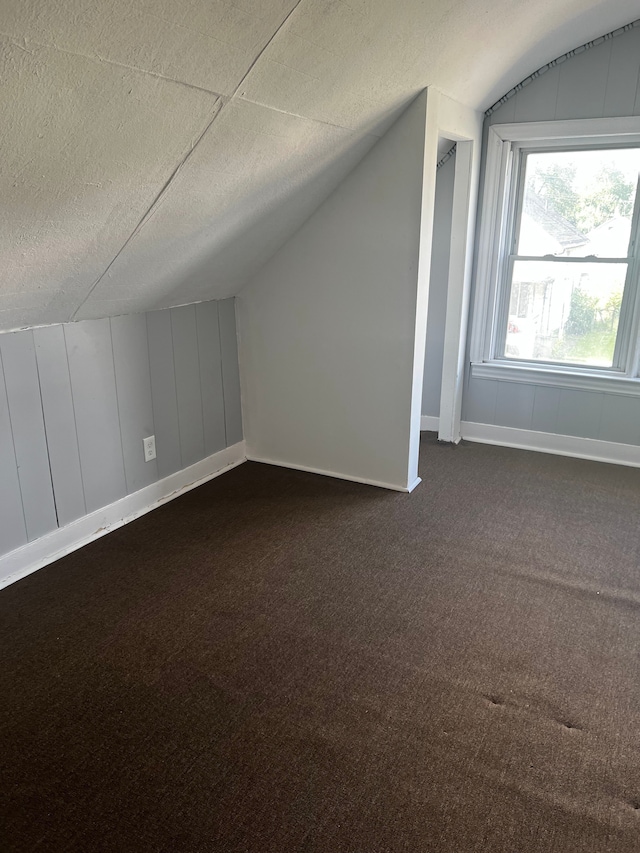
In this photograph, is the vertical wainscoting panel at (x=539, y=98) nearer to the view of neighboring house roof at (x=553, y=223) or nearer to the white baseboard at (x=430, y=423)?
the view of neighboring house roof at (x=553, y=223)

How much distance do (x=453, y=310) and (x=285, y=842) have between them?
9.99ft

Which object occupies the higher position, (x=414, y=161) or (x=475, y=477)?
(x=414, y=161)

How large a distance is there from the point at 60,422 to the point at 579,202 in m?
3.02

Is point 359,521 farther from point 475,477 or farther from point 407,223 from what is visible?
point 407,223

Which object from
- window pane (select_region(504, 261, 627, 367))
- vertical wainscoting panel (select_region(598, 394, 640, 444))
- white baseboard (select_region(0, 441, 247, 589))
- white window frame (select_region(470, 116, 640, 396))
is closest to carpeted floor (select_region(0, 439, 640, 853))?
white baseboard (select_region(0, 441, 247, 589))

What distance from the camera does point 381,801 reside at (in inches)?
63.1

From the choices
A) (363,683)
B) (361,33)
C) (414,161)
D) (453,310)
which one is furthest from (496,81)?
(363,683)

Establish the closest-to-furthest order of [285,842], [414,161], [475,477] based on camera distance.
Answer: [285,842]
[414,161]
[475,477]

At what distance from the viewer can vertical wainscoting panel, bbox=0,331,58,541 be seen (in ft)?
8.02

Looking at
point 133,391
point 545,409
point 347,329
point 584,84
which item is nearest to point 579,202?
point 584,84

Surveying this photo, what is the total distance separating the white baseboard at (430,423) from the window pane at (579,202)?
121 centimetres

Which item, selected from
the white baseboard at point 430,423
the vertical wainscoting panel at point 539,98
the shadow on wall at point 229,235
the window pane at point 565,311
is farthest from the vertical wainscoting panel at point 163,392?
the vertical wainscoting panel at point 539,98

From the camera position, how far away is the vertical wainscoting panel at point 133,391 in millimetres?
2918

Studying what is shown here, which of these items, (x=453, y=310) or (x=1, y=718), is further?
(x=453, y=310)
